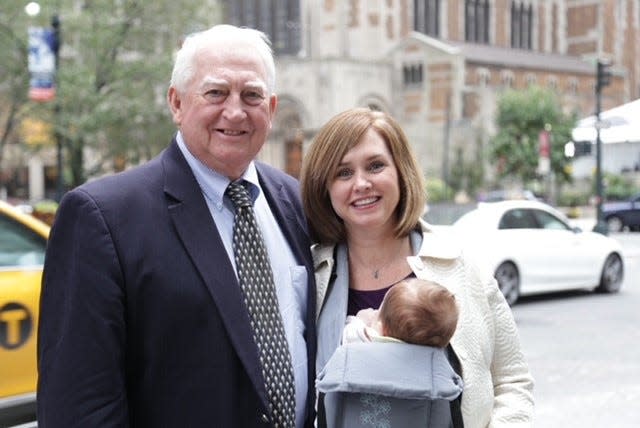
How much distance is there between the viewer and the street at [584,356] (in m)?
7.34

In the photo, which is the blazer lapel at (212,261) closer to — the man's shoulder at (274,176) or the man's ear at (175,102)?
the man's ear at (175,102)

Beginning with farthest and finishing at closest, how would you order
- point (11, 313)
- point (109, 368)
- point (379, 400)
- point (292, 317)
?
point (11, 313) → point (292, 317) → point (379, 400) → point (109, 368)

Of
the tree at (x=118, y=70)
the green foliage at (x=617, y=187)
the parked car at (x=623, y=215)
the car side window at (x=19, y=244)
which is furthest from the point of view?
the green foliage at (x=617, y=187)

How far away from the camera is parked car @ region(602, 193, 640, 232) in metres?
34.3

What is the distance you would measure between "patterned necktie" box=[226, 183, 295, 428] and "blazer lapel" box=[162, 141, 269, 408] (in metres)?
0.08

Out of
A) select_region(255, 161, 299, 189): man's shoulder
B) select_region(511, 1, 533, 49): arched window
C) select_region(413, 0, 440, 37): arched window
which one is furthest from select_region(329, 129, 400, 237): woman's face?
select_region(511, 1, 533, 49): arched window

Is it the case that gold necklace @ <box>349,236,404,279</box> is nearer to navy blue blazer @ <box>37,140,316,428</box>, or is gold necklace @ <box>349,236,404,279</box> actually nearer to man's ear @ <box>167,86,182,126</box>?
navy blue blazer @ <box>37,140,316,428</box>

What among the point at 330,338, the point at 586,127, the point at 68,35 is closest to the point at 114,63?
the point at 68,35

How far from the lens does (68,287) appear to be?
2.32 meters

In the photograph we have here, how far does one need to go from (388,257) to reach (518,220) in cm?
1099

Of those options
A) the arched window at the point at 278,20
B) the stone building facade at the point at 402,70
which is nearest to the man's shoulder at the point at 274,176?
the stone building facade at the point at 402,70

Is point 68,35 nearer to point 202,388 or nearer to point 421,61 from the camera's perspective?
point 202,388

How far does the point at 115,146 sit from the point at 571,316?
17787 millimetres

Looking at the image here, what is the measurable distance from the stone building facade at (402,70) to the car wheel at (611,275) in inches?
1389
